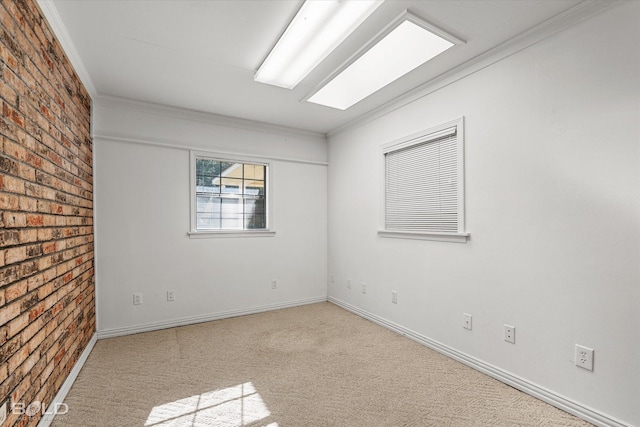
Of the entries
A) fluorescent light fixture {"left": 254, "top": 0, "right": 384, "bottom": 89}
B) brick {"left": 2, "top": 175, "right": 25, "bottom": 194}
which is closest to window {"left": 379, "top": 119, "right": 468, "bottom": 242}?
fluorescent light fixture {"left": 254, "top": 0, "right": 384, "bottom": 89}

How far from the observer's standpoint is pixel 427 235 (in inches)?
112

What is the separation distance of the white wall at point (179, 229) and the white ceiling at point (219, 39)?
0.46 m

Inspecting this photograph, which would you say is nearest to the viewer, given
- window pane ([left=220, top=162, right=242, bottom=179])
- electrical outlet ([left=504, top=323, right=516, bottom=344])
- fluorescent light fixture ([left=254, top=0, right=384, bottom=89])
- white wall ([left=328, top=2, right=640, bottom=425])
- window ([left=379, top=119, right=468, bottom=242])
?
white wall ([left=328, top=2, right=640, bottom=425])

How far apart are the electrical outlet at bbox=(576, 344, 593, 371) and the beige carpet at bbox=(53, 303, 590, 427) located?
33cm

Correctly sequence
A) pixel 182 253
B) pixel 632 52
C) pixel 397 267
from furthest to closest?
pixel 182 253, pixel 397 267, pixel 632 52

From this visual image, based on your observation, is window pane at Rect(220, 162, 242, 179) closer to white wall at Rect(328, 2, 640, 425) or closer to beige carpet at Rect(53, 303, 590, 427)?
beige carpet at Rect(53, 303, 590, 427)

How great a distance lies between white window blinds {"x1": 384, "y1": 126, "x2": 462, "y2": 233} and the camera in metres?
2.64

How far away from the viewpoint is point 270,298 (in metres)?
4.01

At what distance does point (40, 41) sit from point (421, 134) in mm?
2877

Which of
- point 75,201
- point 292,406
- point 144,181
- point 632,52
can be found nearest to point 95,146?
point 144,181

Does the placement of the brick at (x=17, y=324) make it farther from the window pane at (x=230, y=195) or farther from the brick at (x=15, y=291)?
the window pane at (x=230, y=195)

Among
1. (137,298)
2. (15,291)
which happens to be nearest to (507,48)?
(15,291)

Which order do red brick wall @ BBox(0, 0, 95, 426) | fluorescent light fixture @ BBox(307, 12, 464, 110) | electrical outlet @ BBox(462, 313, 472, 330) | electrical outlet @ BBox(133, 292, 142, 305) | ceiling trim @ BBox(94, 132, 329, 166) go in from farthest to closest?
1. electrical outlet @ BBox(133, 292, 142, 305)
2. ceiling trim @ BBox(94, 132, 329, 166)
3. electrical outlet @ BBox(462, 313, 472, 330)
4. fluorescent light fixture @ BBox(307, 12, 464, 110)
5. red brick wall @ BBox(0, 0, 95, 426)

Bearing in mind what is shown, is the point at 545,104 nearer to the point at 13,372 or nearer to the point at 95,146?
the point at 13,372
